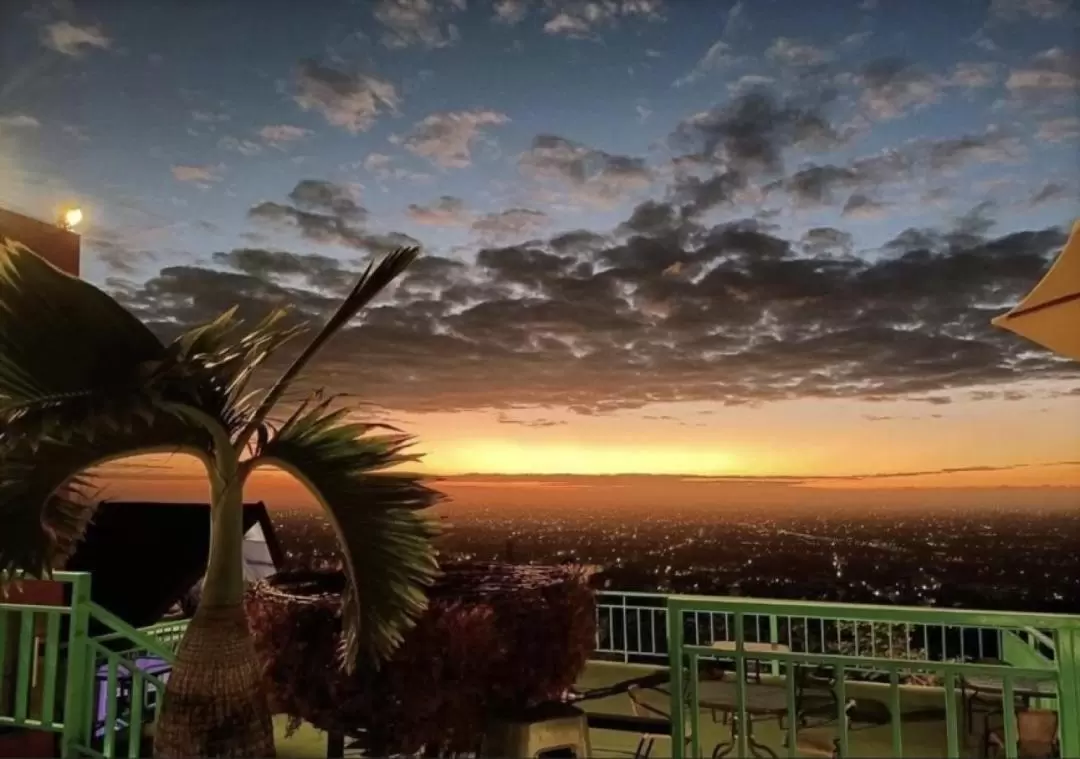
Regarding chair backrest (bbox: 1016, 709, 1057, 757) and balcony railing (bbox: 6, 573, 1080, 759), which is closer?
balcony railing (bbox: 6, 573, 1080, 759)

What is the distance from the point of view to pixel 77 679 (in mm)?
2883

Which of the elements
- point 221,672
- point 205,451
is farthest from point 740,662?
point 205,451

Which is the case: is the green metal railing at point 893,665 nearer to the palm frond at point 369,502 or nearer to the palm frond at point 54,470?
the palm frond at point 369,502

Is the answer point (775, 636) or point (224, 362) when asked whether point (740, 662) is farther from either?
point (775, 636)

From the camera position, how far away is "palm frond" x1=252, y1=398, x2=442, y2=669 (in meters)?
2.20

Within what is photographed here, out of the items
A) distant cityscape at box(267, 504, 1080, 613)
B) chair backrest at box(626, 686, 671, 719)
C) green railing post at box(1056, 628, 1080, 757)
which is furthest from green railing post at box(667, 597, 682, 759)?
distant cityscape at box(267, 504, 1080, 613)

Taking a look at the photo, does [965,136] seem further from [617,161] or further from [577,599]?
[577,599]

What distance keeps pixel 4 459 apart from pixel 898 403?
3840 millimetres

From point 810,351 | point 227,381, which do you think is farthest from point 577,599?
point 810,351

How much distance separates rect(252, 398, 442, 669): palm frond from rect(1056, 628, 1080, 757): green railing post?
1.54 metres

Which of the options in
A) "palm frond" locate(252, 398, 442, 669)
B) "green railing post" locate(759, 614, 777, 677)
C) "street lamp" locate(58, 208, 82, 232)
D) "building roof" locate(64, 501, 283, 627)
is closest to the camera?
"palm frond" locate(252, 398, 442, 669)

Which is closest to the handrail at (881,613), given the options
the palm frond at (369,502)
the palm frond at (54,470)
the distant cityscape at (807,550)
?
the palm frond at (369,502)

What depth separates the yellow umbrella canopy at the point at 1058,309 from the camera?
2.44 m

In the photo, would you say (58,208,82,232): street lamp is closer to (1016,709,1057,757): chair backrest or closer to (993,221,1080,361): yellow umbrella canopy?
(993,221,1080,361): yellow umbrella canopy
